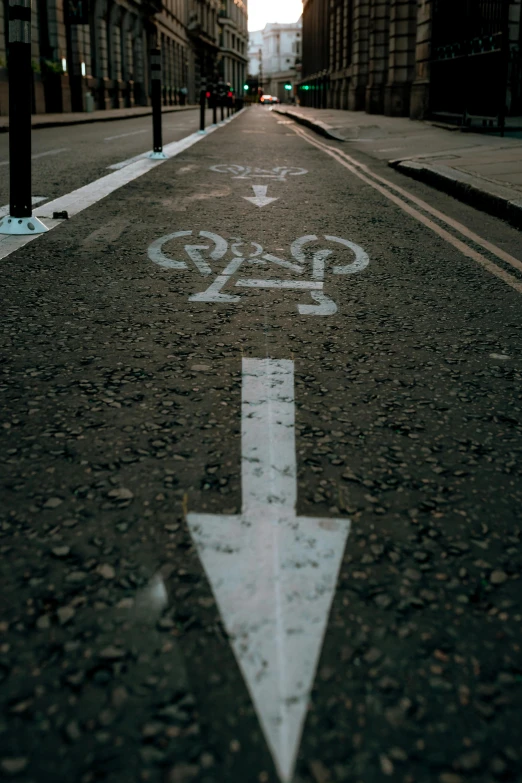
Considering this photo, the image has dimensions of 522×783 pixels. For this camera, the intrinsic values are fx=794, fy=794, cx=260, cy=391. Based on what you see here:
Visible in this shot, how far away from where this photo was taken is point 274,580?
1.65 m

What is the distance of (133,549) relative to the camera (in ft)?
5.79

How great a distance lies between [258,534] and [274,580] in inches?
7.4

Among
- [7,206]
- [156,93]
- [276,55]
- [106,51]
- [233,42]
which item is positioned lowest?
[7,206]

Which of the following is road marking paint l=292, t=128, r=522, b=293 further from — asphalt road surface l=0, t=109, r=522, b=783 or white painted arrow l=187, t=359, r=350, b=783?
white painted arrow l=187, t=359, r=350, b=783

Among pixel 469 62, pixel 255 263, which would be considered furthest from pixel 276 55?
pixel 255 263

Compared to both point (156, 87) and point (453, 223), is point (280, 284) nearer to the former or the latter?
point (453, 223)

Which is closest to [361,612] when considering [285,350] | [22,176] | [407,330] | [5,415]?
[5,415]

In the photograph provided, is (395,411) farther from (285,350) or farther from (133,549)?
(133,549)

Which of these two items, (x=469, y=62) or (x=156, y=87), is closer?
(x=156, y=87)

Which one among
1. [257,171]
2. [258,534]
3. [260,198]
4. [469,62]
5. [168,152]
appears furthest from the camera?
[469,62]

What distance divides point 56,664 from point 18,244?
165 inches

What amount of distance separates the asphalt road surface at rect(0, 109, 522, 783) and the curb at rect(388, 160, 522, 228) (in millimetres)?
2937

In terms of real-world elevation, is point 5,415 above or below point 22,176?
below

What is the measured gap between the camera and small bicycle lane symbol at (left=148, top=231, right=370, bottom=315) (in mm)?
4066
